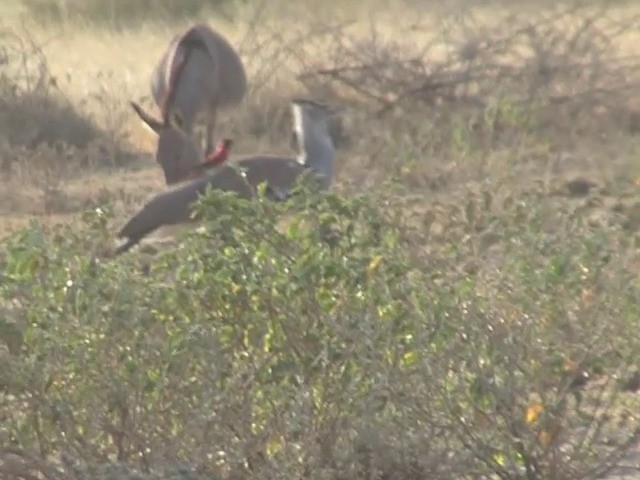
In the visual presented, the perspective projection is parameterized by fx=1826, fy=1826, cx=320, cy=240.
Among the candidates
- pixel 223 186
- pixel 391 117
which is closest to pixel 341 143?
pixel 391 117

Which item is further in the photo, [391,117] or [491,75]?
[491,75]

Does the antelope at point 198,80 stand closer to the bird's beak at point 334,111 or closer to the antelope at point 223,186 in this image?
the bird's beak at point 334,111

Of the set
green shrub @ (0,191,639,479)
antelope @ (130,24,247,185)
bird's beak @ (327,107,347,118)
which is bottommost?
green shrub @ (0,191,639,479)

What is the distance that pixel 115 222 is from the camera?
23.5 ft

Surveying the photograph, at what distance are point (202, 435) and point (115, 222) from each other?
11.3 ft

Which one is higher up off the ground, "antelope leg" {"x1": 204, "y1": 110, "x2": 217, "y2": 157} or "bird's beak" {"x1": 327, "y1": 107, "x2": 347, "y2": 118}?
"bird's beak" {"x1": 327, "y1": 107, "x2": 347, "y2": 118}

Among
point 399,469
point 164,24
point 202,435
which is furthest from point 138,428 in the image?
point 164,24

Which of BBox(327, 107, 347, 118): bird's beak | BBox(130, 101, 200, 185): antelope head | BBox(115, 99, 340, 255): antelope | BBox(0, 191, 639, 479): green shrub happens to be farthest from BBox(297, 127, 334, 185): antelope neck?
BBox(0, 191, 639, 479): green shrub

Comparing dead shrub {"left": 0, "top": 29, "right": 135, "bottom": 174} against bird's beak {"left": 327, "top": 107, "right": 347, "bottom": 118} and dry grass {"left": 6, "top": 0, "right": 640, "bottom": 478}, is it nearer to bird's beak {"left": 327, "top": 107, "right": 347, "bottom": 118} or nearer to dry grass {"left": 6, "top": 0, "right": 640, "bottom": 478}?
Answer: dry grass {"left": 6, "top": 0, "right": 640, "bottom": 478}

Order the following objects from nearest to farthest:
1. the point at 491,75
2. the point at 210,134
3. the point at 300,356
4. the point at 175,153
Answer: the point at 300,356 < the point at 175,153 < the point at 210,134 < the point at 491,75

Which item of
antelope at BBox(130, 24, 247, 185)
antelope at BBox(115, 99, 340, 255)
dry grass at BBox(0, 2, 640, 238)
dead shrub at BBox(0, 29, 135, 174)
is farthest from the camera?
antelope at BBox(130, 24, 247, 185)

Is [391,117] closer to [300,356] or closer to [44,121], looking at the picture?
[44,121]

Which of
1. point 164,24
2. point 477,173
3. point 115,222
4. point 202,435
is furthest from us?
point 164,24

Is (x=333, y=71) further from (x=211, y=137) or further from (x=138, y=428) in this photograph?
(x=138, y=428)
